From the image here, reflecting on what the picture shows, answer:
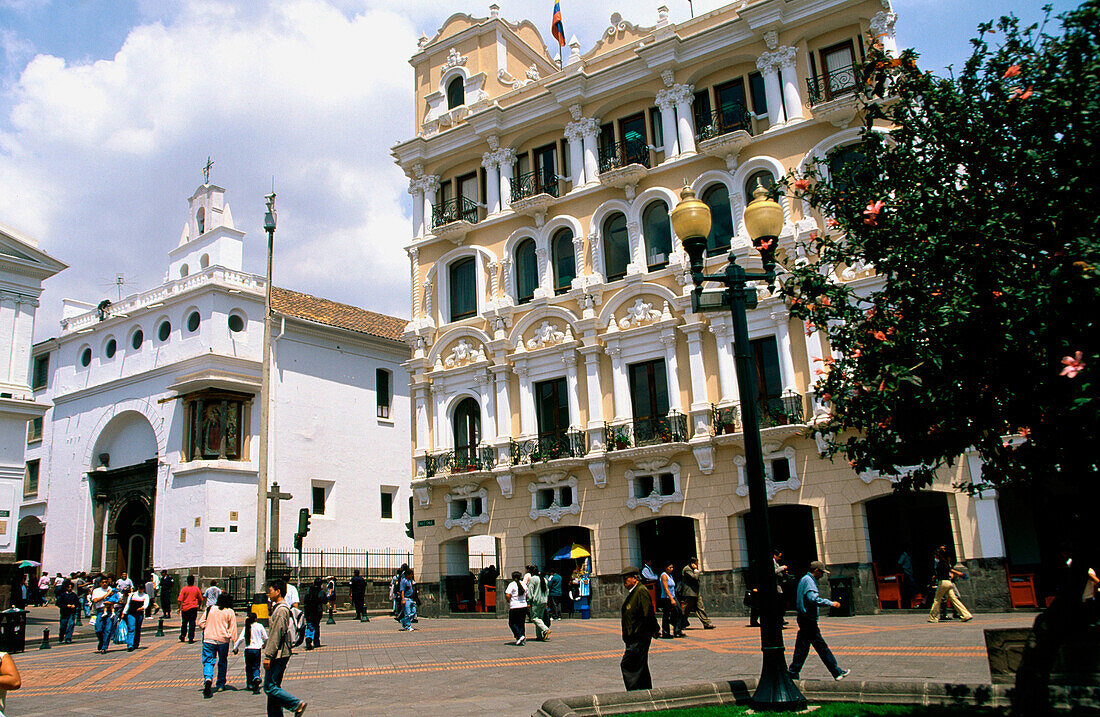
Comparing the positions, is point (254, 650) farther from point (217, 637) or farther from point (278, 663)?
point (278, 663)

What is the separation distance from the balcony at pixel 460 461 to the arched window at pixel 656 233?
28.0ft

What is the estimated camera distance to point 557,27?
32625 millimetres

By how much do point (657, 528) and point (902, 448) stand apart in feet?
61.3

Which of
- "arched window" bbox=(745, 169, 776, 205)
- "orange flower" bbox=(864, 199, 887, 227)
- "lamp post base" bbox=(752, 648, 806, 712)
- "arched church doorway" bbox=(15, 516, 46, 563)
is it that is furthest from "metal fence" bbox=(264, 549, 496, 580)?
"orange flower" bbox=(864, 199, 887, 227)

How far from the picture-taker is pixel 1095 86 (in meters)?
7.79

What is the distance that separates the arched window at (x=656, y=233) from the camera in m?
27.7

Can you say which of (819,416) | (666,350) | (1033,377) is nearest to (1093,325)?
(1033,377)

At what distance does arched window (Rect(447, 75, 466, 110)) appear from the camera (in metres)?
34.0

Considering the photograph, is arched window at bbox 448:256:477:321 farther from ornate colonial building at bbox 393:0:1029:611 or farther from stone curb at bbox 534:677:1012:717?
stone curb at bbox 534:677:1012:717

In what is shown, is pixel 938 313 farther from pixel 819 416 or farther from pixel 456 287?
pixel 456 287

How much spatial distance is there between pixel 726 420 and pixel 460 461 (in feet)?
32.9

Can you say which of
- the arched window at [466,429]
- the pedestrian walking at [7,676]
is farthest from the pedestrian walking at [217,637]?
the arched window at [466,429]

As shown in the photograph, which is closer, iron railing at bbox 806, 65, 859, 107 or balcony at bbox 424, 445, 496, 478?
iron railing at bbox 806, 65, 859, 107

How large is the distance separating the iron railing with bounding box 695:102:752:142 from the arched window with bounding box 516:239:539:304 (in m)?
7.08
